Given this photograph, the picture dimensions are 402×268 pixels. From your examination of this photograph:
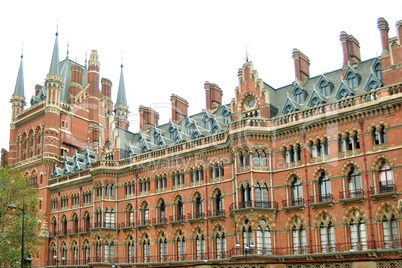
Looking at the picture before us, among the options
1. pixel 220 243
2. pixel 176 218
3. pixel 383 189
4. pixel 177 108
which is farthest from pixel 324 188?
pixel 177 108

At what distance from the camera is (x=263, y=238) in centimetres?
4650

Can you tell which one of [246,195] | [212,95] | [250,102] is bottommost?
[246,195]

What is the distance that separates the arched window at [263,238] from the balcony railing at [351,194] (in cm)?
766

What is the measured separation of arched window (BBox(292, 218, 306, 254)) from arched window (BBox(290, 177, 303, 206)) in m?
1.56

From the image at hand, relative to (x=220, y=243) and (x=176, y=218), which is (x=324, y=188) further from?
(x=176, y=218)

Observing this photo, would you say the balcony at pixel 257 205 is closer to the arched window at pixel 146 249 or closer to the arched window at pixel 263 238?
the arched window at pixel 263 238

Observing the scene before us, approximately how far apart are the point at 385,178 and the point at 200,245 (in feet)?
68.4

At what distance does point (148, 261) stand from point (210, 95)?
21.9 metres

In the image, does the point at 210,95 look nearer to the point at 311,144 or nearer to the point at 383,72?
the point at 311,144

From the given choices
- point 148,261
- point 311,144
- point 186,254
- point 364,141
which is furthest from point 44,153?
point 364,141

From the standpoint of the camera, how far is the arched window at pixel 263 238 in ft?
150

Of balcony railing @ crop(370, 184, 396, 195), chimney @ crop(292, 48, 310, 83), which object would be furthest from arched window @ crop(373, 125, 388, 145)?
chimney @ crop(292, 48, 310, 83)

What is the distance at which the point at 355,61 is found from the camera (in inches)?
2004

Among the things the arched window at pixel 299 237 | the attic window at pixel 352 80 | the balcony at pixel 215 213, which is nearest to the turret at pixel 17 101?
the balcony at pixel 215 213
